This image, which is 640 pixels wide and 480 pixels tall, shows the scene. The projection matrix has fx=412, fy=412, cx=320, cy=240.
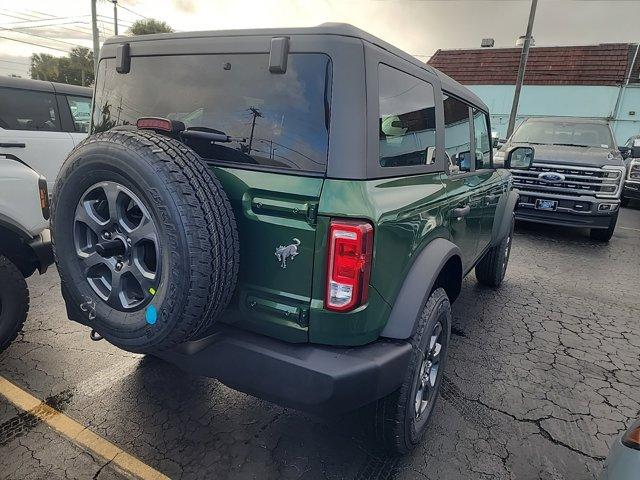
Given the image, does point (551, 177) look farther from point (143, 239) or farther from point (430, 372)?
point (143, 239)

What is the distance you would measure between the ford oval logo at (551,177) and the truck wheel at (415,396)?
5637 millimetres

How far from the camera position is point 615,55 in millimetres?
19094

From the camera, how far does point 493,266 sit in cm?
470

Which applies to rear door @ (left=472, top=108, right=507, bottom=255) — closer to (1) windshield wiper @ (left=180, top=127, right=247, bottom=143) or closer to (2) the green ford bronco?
(2) the green ford bronco

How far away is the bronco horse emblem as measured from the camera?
1701 millimetres

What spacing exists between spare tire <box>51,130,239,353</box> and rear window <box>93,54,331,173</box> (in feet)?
0.86

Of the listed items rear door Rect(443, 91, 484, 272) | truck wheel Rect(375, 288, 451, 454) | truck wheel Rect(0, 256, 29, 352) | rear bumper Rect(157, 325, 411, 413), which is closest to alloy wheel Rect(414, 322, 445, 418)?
truck wheel Rect(375, 288, 451, 454)

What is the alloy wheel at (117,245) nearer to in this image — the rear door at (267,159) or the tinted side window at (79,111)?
the rear door at (267,159)

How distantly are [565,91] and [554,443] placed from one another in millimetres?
21615

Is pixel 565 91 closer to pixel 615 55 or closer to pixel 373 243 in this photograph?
pixel 615 55

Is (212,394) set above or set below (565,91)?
below

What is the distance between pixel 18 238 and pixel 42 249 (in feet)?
0.58

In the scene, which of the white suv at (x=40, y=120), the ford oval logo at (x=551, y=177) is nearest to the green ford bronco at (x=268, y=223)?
the white suv at (x=40, y=120)

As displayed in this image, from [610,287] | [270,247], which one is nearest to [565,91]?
[610,287]
